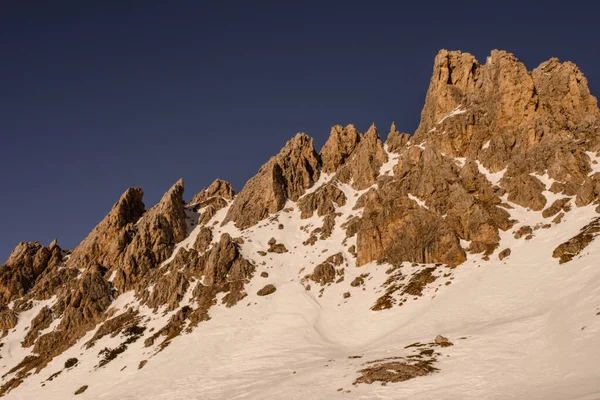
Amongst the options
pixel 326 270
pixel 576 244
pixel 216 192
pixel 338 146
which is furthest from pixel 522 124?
pixel 216 192

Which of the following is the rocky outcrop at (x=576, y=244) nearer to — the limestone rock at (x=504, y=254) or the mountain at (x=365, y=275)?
the mountain at (x=365, y=275)

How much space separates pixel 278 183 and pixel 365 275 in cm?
5772

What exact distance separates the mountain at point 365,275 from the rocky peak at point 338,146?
1.86 ft

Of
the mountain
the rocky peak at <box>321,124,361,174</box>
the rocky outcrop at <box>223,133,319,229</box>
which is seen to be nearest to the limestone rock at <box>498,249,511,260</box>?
the mountain

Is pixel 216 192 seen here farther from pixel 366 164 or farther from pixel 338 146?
pixel 366 164

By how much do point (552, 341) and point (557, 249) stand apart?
89.0 ft

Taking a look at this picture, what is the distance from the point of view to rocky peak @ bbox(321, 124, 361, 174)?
140250 mm

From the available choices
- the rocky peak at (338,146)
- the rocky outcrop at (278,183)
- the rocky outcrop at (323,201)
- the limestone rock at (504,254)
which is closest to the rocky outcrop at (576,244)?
the limestone rock at (504,254)

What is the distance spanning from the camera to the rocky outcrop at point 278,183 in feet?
395

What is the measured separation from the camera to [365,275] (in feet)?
253

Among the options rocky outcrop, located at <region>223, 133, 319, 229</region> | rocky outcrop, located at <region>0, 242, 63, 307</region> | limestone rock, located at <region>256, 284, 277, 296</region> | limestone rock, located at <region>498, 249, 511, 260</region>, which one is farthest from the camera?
rocky outcrop, located at <region>223, 133, 319, 229</region>

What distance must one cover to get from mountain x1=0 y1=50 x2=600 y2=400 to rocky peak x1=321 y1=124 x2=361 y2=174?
1.86 ft

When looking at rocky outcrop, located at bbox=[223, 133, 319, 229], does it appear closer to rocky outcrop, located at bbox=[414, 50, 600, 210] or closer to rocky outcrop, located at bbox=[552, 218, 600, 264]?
rocky outcrop, located at bbox=[414, 50, 600, 210]

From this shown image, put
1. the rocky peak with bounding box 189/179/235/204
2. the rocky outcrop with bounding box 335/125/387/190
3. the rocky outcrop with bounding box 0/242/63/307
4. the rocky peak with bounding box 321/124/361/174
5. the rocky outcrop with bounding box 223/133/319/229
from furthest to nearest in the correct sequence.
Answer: the rocky peak with bounding box 189/179/235/204, the rocky peak with bounding box 321/124/361/174, the rocky outcrop with bounding box 223/133/319/229, the rocky outcrop with bounding box 335/125/387/190, the rocky outcrop with bounding box 0/242/63/307
